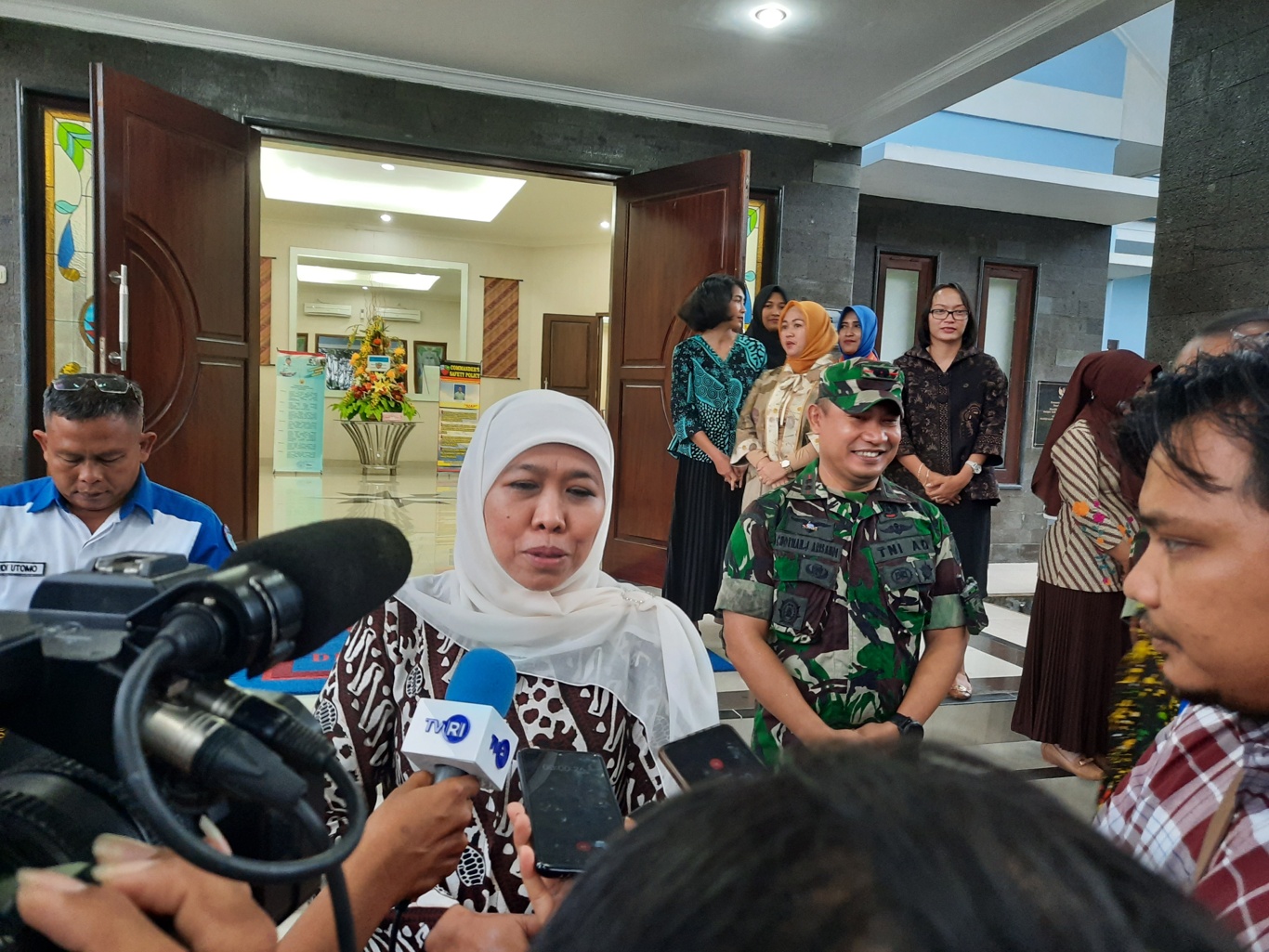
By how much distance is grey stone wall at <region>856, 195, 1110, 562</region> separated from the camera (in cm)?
665

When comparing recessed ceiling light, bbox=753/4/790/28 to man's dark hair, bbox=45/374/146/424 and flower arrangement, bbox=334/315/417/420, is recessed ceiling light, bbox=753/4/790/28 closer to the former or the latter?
man's dark hair, bbox=45/374/146/424

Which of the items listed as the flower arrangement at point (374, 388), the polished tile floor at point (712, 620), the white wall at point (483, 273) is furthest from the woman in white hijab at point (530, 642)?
the white wall at point (483, 273)

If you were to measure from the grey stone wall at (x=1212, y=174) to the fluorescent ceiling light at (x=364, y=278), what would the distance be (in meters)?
11.2

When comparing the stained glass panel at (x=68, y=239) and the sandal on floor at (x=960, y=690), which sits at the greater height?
the stained glass panel at (x=68, y=239)

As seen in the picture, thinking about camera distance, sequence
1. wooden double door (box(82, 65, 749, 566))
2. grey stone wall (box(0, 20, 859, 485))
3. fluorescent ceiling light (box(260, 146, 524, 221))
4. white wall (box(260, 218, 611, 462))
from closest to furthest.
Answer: wooden double door (box(82, 65, 749, 566))
grey stone wall (box(0, 20, 859, 485))
fluorescent ceiling light (box(260, 146, 524, 221))
white wall (box(260, 218, 611, 462))

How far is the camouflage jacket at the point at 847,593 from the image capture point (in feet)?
5.79

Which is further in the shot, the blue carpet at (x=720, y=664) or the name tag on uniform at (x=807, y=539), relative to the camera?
the blue carpet at (x=720, y=664)

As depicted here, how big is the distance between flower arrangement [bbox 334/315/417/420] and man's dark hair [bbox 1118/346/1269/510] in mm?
10687

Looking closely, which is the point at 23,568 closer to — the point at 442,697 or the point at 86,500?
the point at 86,500

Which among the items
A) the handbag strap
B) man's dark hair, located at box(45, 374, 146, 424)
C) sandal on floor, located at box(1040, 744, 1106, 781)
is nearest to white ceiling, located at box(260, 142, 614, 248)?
man's dark hair, located at box(45, 374, 146, 424)

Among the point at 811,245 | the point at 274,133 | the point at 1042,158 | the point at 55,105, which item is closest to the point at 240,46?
the point at 274,133

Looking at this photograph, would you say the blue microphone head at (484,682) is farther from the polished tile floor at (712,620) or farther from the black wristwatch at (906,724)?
the black wristwatch at (906,724)

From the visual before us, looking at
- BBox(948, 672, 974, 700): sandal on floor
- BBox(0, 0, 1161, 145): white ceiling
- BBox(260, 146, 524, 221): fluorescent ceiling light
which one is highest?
BBox(260, 146, 524, 221): fluorescent ceiling light

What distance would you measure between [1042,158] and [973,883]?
284 inches
